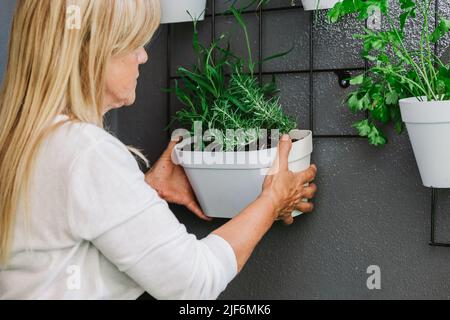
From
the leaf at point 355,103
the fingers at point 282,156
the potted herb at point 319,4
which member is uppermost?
the potted herb at point 319,4

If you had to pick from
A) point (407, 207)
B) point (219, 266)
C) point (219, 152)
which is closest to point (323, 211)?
point (407, 207)

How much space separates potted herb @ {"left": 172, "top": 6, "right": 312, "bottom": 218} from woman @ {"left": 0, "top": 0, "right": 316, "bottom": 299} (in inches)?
7.3

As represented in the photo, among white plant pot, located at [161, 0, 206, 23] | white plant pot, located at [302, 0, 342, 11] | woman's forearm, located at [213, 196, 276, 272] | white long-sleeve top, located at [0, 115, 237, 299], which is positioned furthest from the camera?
white plant pot, located at [161, 0, 206, 23]

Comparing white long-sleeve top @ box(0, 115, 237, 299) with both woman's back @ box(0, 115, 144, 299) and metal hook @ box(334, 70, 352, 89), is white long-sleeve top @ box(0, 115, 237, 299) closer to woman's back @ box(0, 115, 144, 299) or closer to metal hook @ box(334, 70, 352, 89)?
woman's back @ box(0, 115, 144, 299)

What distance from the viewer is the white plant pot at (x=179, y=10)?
96 centimetres

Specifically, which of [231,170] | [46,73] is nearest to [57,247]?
[46,73]

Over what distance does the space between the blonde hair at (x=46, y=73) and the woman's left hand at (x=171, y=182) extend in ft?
0.99

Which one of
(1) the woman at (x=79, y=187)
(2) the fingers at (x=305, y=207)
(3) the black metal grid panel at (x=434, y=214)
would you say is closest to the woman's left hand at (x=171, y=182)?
(2) the fingers at (x=305, y=207)

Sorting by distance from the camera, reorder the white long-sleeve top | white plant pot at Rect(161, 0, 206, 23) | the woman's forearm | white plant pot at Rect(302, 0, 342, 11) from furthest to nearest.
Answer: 1. white plant pot at Rect(161, 0, 206, 23)
2. white plant pot at Rect(302, 0, 342, 11)
3. the woman's forearm
4. the white long-sleeve top

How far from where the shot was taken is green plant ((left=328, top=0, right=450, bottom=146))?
77 centimetres

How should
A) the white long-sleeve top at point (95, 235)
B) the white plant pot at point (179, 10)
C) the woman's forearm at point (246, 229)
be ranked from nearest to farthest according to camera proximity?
the white long-sleeve top at point (95, 235) < the woman's forearm at point (246, 229) < the white plant pot at point (179, 10)

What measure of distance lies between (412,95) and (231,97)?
11.2 inches

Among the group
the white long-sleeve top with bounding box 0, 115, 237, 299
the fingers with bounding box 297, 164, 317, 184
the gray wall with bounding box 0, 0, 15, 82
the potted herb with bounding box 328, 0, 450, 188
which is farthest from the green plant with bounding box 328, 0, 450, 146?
the gray wall with bounding box 0, 0, 15, 82

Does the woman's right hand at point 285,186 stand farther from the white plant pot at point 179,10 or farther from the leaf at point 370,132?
the white plant pot at point 179,10
